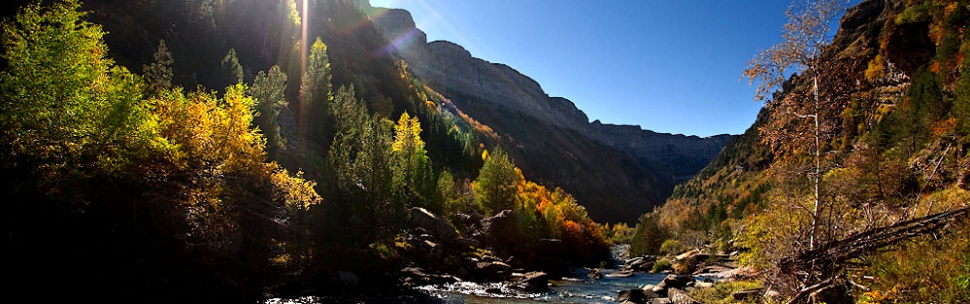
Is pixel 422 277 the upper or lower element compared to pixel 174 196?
lower

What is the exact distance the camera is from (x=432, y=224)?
43.0m

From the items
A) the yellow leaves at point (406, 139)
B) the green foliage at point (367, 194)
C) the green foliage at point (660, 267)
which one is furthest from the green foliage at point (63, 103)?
the green foliage at point (660, 267)

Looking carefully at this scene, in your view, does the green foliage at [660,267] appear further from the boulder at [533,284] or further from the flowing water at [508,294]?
the boulder at [533,284]

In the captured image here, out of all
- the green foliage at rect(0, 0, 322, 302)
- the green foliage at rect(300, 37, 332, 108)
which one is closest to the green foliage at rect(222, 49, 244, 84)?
the green foliage at rect(300, 37, 332, 108)

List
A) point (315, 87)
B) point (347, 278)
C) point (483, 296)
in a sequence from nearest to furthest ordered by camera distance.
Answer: point (347, 278)
point (483, 296)
point (315, 87)

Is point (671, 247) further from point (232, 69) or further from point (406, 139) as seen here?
point (232, 69)

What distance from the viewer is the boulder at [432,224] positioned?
4241cm

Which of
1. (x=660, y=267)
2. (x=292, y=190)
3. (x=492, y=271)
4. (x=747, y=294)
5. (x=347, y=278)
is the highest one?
(x=292, y=190)

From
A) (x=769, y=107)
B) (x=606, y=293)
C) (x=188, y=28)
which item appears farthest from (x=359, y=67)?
(x=769, y=107)

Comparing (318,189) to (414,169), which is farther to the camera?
(414,169)

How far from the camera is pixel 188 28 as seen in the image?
62.8m

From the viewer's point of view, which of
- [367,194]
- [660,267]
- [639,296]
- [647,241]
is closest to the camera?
[639,296]

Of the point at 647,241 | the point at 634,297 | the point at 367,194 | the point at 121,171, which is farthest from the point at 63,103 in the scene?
the point at 647,241

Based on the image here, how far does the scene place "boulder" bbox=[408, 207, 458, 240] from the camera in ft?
139
